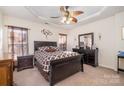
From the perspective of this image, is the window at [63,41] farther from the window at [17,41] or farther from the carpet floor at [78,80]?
the carpet floor at [78,80]

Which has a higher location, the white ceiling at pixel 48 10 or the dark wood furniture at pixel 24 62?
the white ceiling at pixel 48 10

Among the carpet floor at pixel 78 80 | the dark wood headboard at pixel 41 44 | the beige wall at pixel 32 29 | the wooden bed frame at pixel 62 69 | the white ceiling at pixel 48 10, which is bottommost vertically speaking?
the carpet floor at pixel 78 80

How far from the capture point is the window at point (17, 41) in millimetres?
3531

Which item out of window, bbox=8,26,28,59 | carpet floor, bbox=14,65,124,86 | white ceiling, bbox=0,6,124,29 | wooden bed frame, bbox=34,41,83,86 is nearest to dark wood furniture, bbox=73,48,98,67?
wooden bed frame, bbox=34,41,83,86

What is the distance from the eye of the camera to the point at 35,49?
4172mm

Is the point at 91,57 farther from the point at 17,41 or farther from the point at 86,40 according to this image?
the point at 17,41

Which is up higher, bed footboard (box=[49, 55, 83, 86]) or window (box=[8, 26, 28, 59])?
window (box=[8, 26, 28, 59])

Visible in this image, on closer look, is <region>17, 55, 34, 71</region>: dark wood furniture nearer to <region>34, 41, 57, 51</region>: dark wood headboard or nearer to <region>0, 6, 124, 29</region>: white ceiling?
<region>34, 41, 57, 51</region>: dark wood headboard

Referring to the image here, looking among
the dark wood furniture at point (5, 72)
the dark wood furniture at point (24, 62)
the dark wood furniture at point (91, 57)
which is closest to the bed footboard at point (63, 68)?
the dark wood furniture at point (5, 72)

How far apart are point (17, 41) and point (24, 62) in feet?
3.28

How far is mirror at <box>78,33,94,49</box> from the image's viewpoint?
14.5 feet

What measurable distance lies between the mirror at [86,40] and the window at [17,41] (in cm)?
295

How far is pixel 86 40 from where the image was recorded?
468cm

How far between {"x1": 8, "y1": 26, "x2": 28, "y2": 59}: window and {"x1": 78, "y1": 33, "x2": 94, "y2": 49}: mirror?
295 centimetres
